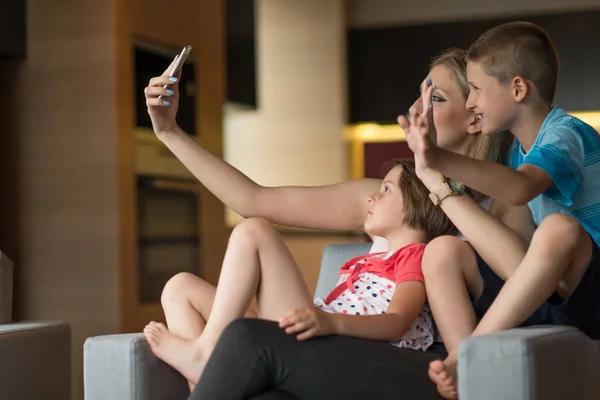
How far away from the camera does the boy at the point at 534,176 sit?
166cm

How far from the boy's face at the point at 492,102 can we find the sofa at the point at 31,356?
→ 1155mm

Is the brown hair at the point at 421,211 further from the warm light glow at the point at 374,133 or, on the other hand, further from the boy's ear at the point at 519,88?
the warm light glow at the point at 374,133

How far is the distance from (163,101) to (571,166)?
853 mm

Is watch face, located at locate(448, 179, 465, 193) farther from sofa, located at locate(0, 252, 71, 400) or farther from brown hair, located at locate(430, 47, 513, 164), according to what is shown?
sofa, located at locate(0, 252, 71, 400)

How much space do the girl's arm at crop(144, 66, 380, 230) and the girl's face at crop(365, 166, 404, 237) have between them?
22 centimetres

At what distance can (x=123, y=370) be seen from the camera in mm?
1826

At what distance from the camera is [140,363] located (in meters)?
1.83

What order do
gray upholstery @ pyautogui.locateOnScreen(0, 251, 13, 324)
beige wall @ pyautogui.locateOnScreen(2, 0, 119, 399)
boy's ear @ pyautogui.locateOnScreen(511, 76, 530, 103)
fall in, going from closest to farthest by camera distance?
boy's ear @ pyautogui.locateOnScreen(511, 76, 530, 103) < gray upholstery @ pyautogui.locateOnScreen(0, 251, 13, 324) < beige wall @ pyautogui.locateOnScreen(2, 0, 119, 399)

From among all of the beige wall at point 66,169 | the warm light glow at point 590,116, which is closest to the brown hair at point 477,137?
the beige wall at point 66,169

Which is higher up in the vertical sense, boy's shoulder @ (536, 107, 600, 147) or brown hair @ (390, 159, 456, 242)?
boy's shoulder @ (536, 107, 600, 147)

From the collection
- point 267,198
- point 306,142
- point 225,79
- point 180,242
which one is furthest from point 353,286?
point 306,142

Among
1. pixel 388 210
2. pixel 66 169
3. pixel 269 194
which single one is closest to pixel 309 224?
pixel 269 194

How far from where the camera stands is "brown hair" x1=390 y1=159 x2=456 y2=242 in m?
2.00

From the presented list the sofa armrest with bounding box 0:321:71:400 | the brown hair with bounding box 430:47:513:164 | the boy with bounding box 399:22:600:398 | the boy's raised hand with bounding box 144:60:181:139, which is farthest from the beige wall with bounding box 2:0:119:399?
the boy with bounding box 399:22:600:398
